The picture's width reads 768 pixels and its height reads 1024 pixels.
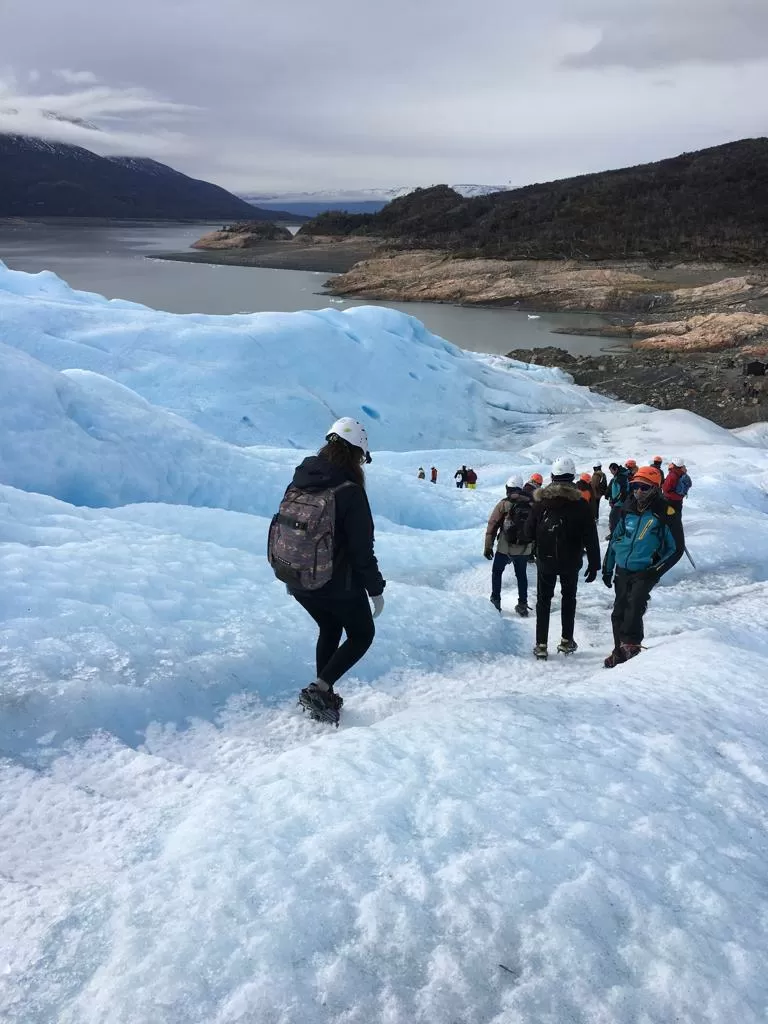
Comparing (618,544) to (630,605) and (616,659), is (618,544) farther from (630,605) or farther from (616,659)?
(616,659)

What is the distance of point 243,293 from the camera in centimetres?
5750

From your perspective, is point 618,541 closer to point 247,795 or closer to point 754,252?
point 247,795

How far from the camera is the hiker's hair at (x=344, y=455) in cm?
273

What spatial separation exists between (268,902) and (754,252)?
78.8m

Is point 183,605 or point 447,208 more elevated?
point 447,208

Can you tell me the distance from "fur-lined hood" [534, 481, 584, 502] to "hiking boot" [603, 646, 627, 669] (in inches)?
38.4

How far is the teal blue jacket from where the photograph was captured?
4082 mm

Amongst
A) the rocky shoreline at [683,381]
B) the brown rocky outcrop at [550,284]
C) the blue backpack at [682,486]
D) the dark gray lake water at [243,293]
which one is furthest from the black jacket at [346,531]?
the brown rocky outcrop at [550,284]

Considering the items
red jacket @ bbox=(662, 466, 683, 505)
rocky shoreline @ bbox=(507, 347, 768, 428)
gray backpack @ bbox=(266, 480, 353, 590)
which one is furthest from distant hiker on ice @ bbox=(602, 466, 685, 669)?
rocky shoreline @ bbox=(507, 347, 768, 428)

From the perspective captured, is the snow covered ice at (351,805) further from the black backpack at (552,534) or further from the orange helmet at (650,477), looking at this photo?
the orange helmet at (650,477)

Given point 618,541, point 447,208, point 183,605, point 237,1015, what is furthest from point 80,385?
point 447,208

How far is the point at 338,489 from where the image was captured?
8.82ft

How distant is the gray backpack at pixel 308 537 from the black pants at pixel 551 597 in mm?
2025

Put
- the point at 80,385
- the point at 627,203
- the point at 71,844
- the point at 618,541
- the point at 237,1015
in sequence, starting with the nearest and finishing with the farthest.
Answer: the point at 237,1015 < the point at 71,844 < the point at 618,541 < the point at 80,385 < the point at 627,203
